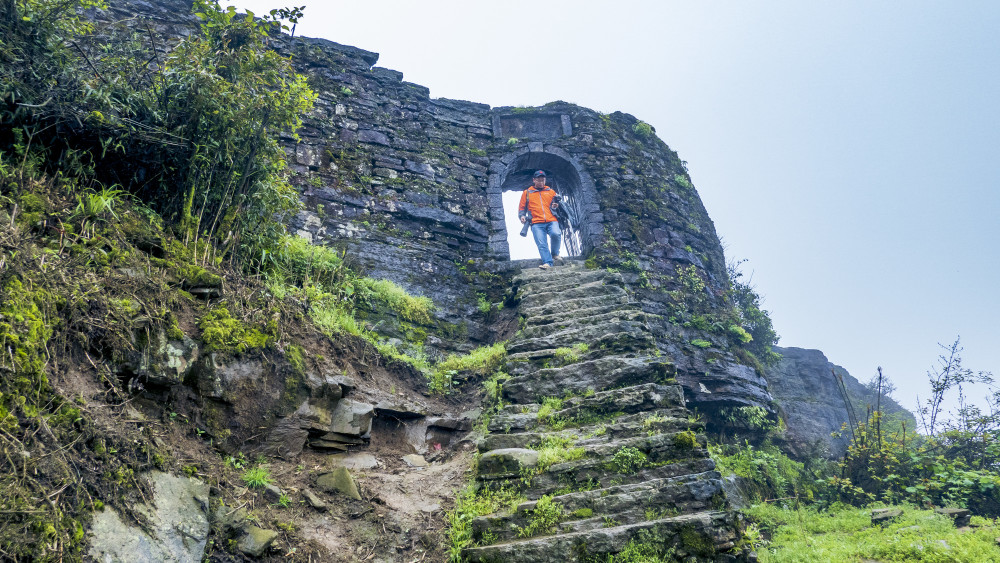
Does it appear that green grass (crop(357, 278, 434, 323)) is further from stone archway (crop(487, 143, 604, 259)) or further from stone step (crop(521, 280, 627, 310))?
stone archway (crop(487, 143, 604, 259))

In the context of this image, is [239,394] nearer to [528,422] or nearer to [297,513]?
[297,513]

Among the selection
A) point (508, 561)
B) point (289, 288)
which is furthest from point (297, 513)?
point (289, 288)

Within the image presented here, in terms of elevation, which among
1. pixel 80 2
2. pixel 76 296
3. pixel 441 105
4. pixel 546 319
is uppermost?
pixel 441 105

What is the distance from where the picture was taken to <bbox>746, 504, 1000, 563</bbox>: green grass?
14.2 feet

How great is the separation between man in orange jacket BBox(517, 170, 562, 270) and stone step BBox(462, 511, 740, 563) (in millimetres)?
5331

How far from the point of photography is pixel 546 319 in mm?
6379

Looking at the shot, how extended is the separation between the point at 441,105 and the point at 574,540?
7.65 metres

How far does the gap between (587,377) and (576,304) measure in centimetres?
174

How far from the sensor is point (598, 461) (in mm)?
3990

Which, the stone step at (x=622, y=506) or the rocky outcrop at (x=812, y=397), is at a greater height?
the rocky outcrop at (x=812, y=397)

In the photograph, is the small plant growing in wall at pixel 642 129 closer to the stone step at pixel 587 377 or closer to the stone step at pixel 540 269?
the stone step at pixel 540 269

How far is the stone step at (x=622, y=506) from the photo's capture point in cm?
352

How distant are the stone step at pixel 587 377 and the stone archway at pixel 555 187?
134 inches

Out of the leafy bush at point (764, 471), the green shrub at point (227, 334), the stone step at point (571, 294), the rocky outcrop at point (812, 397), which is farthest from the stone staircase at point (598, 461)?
the rocky outcrop at point (812, 397)
